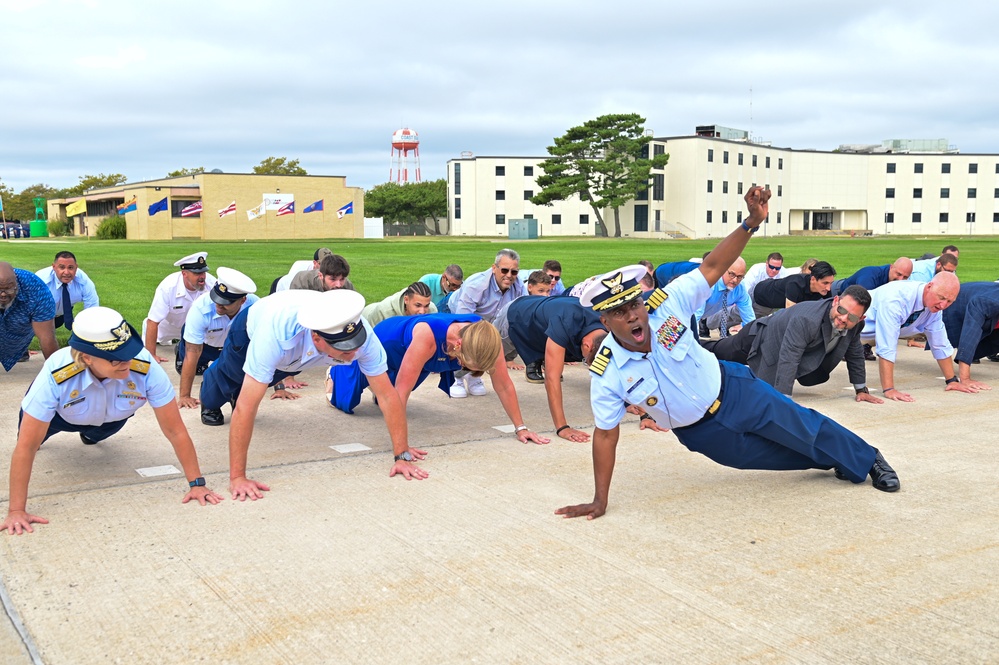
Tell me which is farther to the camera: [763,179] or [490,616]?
[763,179]

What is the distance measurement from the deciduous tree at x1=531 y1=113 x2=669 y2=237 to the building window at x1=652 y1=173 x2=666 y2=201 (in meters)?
7.20

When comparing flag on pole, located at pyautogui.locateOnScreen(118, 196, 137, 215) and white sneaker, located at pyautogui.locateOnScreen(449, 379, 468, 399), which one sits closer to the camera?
white sneaker, located at pyautogui.locateOnScreen(449, 379, 468, 399)

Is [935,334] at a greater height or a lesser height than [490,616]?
greater

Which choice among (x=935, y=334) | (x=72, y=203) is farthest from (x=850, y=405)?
(x=72, y=203)

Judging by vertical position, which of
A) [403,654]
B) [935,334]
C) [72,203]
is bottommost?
[403,654]

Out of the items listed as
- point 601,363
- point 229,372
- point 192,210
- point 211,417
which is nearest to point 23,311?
point 211,417

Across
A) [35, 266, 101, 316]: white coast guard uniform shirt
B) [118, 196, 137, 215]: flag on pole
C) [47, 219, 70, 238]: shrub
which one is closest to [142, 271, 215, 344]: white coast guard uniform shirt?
[35, 266, 101, 316]: white coast guard uniform shirt

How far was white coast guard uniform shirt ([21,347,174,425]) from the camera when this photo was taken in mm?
4617

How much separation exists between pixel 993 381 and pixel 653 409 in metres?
6.54

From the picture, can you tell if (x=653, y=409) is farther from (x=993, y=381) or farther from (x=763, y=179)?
(x=763, y=179)

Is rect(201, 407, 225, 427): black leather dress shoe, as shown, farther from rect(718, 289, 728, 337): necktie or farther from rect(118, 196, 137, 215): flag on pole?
rect(118, 196, 137, 215): flag on pole

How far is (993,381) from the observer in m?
9.51

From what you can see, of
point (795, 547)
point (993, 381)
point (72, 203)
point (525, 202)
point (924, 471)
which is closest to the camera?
point (795, 547)

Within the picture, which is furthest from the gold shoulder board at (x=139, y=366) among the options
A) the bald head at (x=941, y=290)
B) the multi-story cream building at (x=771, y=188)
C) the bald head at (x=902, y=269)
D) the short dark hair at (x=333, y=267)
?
the multi-story cream building at (x=771, y=188)
